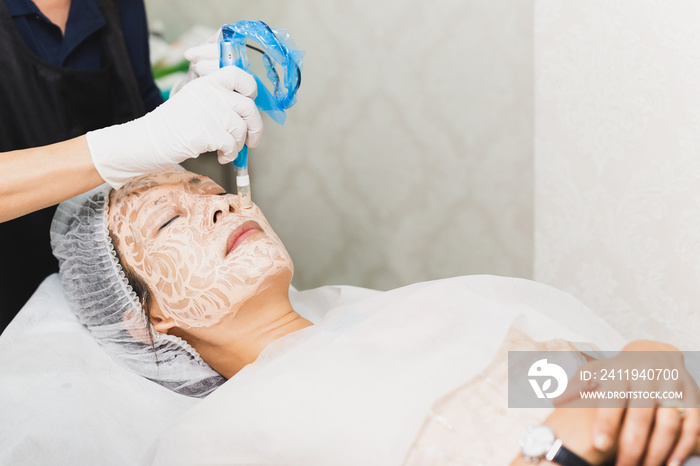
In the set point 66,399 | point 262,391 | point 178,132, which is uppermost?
point 178,132

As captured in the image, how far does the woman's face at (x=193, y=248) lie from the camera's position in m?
1.24

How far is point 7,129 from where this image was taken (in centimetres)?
147

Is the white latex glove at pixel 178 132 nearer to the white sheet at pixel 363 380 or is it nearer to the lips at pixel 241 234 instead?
the lips at pixel 241 234

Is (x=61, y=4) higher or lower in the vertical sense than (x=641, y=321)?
higher

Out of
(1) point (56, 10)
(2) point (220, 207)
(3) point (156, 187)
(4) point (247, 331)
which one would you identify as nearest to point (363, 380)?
(4) point (247, 331)

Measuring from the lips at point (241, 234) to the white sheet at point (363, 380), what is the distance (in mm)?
245

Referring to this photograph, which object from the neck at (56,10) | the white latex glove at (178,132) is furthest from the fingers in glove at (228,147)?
the neck at (56,10)

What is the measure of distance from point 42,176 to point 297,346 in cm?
62

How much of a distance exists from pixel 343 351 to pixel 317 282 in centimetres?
113

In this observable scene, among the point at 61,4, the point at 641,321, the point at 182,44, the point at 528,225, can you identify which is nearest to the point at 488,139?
the point at 528,225

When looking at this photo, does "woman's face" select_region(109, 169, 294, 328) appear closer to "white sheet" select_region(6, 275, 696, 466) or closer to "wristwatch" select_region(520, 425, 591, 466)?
"white sheet" select_region(6, 275, 696, 466)

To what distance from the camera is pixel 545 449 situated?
867mm

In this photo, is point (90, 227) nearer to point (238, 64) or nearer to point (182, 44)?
point (238, 64)

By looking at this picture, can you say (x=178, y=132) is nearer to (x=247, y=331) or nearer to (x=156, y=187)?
(x=156, y=187)
